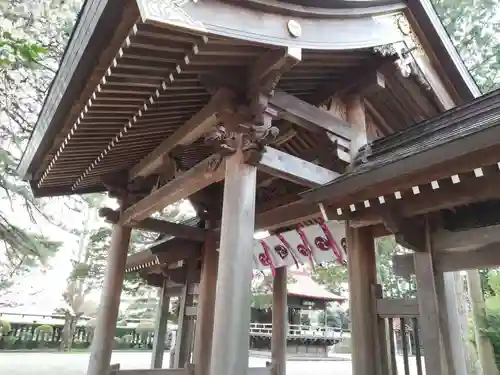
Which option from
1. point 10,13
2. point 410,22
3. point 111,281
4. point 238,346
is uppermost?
point 10,13

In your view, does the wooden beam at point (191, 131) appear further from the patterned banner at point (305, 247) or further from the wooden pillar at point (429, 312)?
the wooden pillar at point (429, 312)

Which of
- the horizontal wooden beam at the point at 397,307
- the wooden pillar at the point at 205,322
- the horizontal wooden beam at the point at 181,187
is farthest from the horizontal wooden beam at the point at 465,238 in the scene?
the wooden pillar at the point at 205,322

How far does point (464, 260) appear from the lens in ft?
11.6

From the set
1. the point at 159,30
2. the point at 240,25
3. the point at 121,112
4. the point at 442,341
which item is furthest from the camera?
the point at 121,112

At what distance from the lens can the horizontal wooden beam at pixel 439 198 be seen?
318cm

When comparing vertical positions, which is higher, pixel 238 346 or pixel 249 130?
pixel 249 130

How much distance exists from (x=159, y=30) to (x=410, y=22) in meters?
3.47

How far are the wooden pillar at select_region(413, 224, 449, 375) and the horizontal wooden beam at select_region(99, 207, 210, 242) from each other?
12.9ft

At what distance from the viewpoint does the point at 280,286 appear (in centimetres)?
722

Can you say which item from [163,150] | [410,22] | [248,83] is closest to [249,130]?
[248,83]

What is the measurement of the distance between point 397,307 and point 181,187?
275 cm

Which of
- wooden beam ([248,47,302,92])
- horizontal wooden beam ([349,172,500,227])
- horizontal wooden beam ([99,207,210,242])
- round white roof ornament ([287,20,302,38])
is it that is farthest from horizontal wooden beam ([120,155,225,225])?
horizontal wooden beam ([349,172,500,227])

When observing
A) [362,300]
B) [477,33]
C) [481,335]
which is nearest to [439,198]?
[362,300]

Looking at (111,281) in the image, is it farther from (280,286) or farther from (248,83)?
(248,83)
